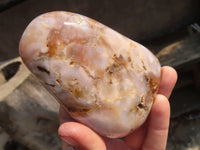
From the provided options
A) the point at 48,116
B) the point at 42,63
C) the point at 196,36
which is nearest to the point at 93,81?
the point at 42,63

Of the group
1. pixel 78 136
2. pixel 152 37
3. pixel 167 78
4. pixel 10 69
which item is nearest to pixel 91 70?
pixel 78 136

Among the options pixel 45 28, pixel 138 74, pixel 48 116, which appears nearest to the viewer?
pixel 45 28

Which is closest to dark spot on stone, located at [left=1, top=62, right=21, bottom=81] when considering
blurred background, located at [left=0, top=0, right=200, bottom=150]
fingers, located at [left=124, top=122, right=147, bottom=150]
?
blurred background, located at [left=0, top=0, right=200, bottom=150]

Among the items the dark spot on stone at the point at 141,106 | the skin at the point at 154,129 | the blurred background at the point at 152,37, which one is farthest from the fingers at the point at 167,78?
the blurred background at the point at 152,37

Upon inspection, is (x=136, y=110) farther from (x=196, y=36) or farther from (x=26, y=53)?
(x=196, y=36)

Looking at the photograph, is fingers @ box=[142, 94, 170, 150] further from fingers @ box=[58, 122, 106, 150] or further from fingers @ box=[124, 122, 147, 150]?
fingers @ box=[58, 122, 106, 150]

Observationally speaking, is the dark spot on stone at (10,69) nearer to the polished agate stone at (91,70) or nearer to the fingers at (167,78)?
the polished agate stone at (91,70)

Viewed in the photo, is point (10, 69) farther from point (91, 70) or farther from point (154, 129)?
point (154, 129)
